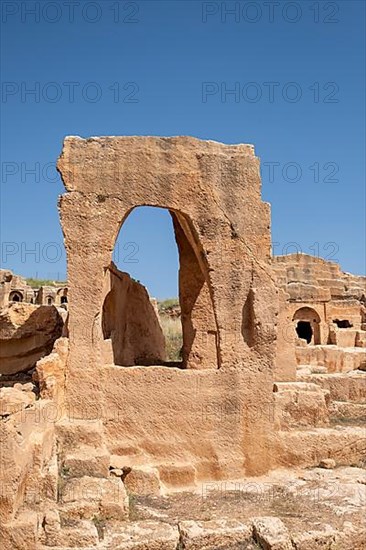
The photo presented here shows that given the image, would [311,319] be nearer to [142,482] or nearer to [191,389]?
[191,389]

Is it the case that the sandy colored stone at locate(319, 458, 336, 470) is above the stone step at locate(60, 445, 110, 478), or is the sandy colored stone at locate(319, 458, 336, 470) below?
below

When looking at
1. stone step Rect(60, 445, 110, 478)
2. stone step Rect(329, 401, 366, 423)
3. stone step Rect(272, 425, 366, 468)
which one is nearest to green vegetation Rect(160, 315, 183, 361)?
Answer: stone step Rect(329, 401, 366, 423)

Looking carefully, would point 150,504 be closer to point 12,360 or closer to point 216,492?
point 216,492

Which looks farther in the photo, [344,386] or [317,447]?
[344,386]

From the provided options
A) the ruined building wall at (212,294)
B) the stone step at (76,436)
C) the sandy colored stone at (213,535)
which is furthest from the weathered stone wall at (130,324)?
the sandy colored stone at (213,535)

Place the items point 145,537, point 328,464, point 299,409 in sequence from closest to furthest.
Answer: point 145,537 → point 328,464 → point 299,409

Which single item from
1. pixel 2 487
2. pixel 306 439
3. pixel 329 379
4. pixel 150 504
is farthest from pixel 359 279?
pixel 2 487

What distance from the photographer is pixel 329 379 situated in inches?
418

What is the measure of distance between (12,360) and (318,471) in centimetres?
511

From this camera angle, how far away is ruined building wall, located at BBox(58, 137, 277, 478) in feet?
24.1

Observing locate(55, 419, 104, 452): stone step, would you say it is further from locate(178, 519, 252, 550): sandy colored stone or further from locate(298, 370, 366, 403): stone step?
locate(298, 370, 366, 403): stone step

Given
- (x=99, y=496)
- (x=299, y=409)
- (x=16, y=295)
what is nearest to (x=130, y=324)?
(x=299, y=409)

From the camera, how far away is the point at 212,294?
25.3 ft

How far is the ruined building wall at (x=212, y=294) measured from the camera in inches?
289
